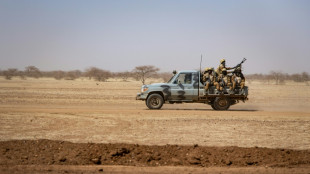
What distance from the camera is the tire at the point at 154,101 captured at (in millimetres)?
18234

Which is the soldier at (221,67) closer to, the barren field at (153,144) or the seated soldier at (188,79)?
the seated soldier at (188,79)

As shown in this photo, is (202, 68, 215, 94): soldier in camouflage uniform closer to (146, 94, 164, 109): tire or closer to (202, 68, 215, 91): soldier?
(202, 68, 215, 91): soldier

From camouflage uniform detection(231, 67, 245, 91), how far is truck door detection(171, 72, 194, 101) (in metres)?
2.14

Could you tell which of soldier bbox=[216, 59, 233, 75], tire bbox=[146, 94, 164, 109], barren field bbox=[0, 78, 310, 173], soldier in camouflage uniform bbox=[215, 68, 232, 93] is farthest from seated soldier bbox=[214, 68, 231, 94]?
barren field bbox=[0, 78, 310, 173]

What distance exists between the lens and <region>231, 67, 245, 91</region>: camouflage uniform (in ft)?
57.9

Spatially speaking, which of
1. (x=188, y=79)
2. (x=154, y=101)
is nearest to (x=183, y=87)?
(x=188, y=79)

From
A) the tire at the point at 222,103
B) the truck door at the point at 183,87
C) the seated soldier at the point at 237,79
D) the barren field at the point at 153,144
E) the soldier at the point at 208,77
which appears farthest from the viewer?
the tire at the point at 222,103

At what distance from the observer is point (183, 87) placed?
17.9 meters

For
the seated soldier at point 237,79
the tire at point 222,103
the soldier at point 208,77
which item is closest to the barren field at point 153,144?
the seated soldier at point 237,79

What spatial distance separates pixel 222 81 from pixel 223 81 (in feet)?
0.19

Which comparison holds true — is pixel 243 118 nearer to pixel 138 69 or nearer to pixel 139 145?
pixel 139 145

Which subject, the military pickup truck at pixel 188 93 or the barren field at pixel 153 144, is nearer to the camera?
the barren field at pixel 153 144

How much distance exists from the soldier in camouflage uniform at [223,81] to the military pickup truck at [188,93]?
0.19m

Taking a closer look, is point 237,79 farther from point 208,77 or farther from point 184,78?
point 184,78
